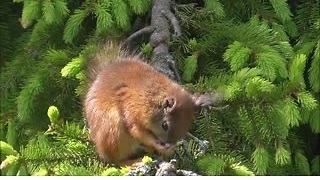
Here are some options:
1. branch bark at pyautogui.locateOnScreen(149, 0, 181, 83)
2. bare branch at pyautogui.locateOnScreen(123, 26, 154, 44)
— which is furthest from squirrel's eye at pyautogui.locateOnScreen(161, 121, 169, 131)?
bare branch at pyautogui.locateOnScreen(123, 26, 154, 44)

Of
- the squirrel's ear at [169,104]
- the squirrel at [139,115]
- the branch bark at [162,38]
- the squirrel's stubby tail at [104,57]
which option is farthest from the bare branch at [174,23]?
the squirrel's ear at [169,104]

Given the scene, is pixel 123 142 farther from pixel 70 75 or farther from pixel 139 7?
pixel 139 7

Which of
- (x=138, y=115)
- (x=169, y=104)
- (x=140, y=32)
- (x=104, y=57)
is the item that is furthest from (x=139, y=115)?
(x=140, y=32)

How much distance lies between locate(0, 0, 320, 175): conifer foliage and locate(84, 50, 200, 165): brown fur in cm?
8

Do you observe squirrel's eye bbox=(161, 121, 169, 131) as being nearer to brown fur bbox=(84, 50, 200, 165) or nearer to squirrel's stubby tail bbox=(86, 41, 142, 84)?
brown fur bbox=(84, 50, 200, 165)

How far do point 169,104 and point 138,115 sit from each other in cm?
11

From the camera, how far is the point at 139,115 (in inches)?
111

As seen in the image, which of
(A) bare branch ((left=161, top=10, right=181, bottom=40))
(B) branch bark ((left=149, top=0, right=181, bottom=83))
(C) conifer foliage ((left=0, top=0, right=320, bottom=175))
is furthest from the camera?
(A) bare branch ((left=161, top=10, right=181, bottom=40))

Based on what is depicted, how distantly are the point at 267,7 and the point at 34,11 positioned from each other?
105 centimetres

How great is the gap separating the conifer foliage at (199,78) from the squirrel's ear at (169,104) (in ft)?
0.49

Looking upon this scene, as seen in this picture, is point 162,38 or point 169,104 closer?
point 169,104

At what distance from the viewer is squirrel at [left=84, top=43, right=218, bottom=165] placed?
2.79 meters

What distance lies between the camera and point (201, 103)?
113 inches

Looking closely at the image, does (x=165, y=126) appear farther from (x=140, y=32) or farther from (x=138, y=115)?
(x=140, y=32)
